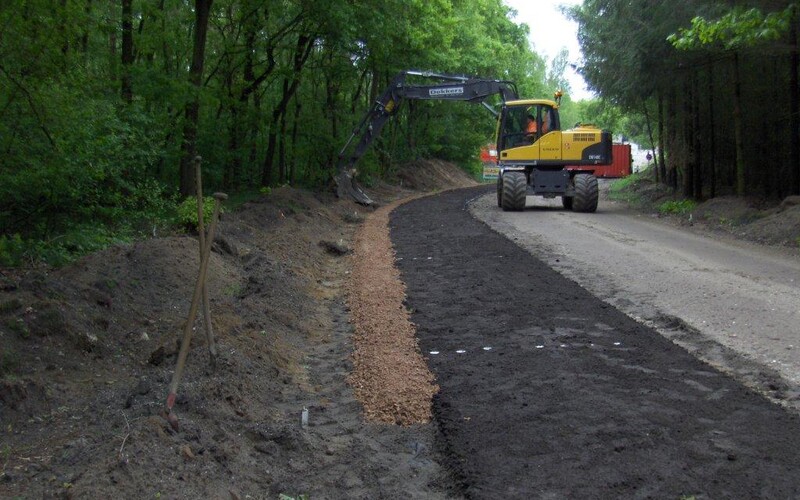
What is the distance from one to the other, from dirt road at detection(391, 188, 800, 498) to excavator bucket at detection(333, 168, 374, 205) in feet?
56.6

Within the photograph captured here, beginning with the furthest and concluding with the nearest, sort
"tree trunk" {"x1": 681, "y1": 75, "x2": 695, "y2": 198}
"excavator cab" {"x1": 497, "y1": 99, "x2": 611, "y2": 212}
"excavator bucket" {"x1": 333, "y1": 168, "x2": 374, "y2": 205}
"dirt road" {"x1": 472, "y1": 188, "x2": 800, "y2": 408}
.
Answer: "excavator bucket" {"x1": 333, "y1": 168, "x2": 374, "y2": 205}
"tree trunk" {"x1": 681, "y1": 75, "x2": 695, "y2": 198}
"excavator cab" {"x1": 497, "y1": 99, "x2": 611, "y2": 212}
"dirt road" {"x1": 472, "y1": 188, "x2": 800, "y2": 408}

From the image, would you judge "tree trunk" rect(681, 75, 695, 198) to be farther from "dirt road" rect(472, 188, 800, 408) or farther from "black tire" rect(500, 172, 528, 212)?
"dirt road" rect(472, 188, 800, 408)

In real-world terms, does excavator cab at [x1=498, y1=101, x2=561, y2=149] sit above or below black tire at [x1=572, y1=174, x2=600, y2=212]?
above

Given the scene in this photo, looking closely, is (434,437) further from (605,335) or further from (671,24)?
(671,24)

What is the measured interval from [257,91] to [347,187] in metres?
4.56

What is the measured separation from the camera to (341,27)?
2252 centimetres

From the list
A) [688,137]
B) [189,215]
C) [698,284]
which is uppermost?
[688,137]

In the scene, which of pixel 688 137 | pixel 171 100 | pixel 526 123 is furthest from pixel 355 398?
pixel 688 137

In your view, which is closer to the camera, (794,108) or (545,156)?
(794,108)

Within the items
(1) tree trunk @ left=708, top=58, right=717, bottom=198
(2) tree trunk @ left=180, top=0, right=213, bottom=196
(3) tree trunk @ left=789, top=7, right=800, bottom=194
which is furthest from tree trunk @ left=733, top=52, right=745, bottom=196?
(2) tree trunk @ left=180, top=0, right=213, bottom=196

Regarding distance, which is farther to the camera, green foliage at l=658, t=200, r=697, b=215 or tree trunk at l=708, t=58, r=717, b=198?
green foliage at l=658, t=200, r=697, b=215

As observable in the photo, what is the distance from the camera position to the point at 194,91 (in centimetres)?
1688

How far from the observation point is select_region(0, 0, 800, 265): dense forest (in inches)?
469

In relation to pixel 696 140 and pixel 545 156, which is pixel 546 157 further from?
pixel 696 140
